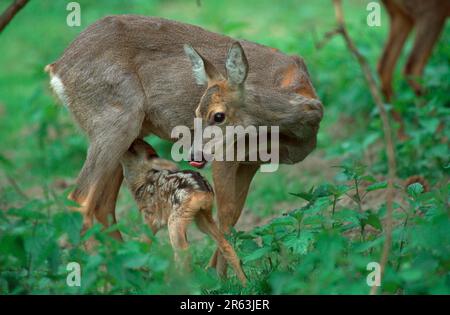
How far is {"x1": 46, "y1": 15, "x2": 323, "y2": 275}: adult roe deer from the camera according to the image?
730cm

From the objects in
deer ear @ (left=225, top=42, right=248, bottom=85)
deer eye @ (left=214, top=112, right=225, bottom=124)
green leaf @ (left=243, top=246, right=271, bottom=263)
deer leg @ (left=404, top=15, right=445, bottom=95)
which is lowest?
green leaf @ (left=243, top=246, right=271, bottom=263)

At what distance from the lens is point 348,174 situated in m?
6.73

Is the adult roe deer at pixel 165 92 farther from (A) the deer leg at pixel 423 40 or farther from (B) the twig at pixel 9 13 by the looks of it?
(A) the deer leg at pixel 423 40

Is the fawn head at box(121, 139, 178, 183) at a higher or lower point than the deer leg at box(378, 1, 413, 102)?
lower

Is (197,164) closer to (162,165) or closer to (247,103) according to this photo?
(162,165)

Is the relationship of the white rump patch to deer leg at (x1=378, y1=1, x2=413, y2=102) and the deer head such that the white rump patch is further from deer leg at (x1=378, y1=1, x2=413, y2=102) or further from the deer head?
deer leg at (x1=378, y1=1, x2=413, y2=102)

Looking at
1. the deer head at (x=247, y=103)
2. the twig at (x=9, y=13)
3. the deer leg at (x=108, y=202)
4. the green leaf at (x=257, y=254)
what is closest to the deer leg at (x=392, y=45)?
the deer head at (x=247, y=103)

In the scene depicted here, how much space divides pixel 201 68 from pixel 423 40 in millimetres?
4498

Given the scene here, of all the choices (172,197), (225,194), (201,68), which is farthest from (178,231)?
(201,68)

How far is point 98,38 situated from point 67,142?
466 centimetres

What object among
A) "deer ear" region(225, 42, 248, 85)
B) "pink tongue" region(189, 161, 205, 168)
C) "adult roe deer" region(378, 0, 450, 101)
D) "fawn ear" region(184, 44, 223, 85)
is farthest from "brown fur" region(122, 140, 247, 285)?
"adult roe deer" region(378, 0, 450, 101)
